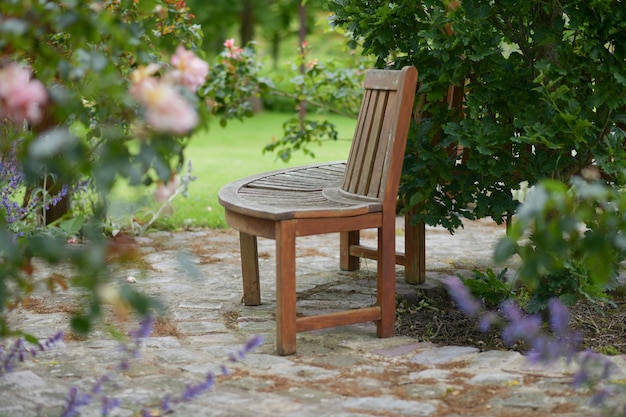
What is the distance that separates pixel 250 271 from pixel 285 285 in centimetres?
82

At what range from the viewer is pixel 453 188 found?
430 centimetres

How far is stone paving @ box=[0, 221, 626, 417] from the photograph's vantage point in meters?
2.97

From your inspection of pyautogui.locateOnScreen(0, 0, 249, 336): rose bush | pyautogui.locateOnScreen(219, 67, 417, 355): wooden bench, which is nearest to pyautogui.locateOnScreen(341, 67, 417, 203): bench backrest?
pyautogui.locateOnScreen(219, 67, 417, 355): wooden bench

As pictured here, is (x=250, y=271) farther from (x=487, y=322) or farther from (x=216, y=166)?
(x=216, y=166)

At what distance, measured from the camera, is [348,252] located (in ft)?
16.7

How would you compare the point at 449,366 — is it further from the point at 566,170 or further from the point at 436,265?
the point at 436,265

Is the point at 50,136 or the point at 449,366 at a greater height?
the point at 50,136

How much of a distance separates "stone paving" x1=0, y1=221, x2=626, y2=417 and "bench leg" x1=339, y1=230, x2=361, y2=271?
315mm

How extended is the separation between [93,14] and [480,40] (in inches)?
74.0

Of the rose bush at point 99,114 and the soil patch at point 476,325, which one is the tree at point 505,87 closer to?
the soil patch at point 476,325

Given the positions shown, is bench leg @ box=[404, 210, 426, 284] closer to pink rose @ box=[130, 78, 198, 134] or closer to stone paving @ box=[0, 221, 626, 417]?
stone paving @ box=[0, 221, 626, 417]

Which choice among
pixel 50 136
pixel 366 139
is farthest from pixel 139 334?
pixel 366 139

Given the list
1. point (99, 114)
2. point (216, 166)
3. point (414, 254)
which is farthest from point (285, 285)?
point (216, 166)

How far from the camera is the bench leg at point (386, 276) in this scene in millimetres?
3807
